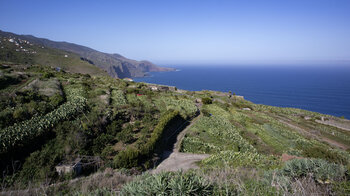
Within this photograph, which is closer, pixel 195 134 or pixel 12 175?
pixel 12 175

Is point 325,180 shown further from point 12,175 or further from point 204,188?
point 12,175

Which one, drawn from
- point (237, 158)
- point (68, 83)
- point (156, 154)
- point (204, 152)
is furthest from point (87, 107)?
point (237, 158)

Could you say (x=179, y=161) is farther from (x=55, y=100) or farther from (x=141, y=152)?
(x=55, y=100)

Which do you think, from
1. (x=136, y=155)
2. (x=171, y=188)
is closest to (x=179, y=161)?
(x=136, y=155)

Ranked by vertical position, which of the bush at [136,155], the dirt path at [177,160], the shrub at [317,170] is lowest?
the dirt path at [177,160]

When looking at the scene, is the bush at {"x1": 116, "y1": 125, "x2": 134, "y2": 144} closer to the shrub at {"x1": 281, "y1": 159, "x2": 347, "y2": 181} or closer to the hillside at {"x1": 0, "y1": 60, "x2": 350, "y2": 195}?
the hillside at {"x1": 0, "y1": 60, "x2": 350, "y2": 195}

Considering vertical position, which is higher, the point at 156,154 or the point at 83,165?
the point at 83,165

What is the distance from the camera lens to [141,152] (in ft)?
37.5

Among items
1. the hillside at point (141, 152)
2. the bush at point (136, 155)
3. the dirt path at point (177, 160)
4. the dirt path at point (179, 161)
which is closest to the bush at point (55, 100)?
the hillside at point (141, 152)

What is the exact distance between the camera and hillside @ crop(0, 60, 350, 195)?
188 inches

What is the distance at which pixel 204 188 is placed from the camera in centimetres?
406

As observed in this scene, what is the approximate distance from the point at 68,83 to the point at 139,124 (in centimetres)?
1581

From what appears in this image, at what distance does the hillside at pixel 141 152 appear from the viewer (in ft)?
15.6

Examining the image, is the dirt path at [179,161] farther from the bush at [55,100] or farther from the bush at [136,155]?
the bush at [55,100]
